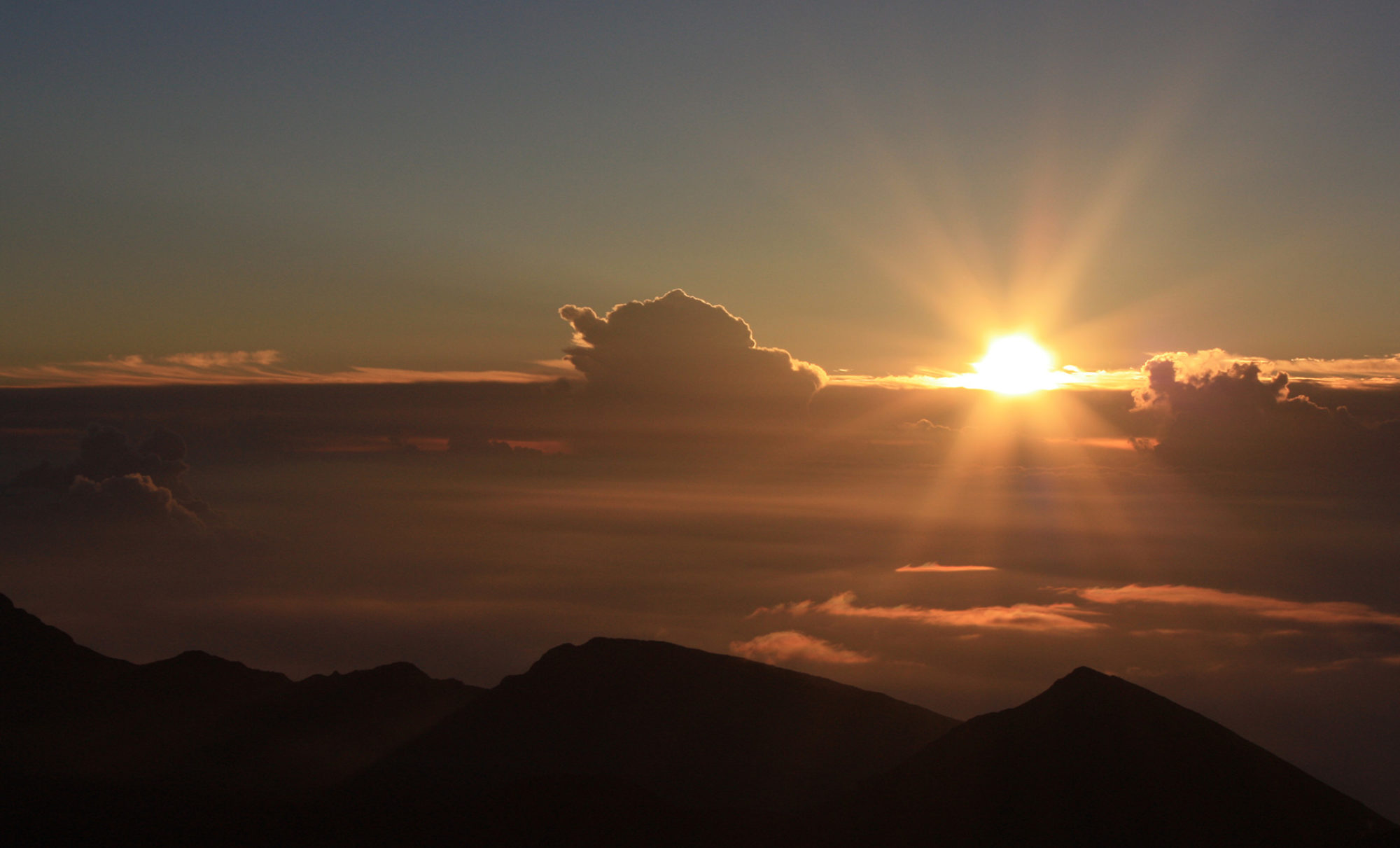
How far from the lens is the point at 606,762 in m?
150

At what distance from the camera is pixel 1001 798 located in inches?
4087

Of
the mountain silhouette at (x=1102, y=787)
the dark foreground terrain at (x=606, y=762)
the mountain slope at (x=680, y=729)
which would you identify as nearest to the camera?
the mountain silhouette at (x=1102, y=787)

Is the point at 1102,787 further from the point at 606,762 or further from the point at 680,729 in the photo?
the point at 606,762

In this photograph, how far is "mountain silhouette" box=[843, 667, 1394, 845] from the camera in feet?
318

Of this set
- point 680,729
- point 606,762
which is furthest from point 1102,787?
point 606,762

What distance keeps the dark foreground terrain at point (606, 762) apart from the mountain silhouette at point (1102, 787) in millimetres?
233

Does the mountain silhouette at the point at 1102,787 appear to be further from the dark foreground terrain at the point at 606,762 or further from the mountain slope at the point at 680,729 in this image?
the mountain slope at the point at 680,729

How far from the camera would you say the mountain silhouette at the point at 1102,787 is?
96812mm

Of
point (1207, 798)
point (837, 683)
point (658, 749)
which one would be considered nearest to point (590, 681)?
point (658, 749)

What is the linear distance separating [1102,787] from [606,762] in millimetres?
77218

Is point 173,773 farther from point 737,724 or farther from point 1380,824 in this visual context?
point 1380,824

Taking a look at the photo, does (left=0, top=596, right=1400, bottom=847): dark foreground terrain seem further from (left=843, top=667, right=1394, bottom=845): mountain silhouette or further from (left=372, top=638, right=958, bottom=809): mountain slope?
(left=372, top=638, right=958, bottom=809): mountain slope

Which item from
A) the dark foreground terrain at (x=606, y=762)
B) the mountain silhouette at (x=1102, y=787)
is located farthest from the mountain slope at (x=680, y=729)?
the mountain silhouette at (x=1102, y=787)

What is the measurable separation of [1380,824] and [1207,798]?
1630 cm
